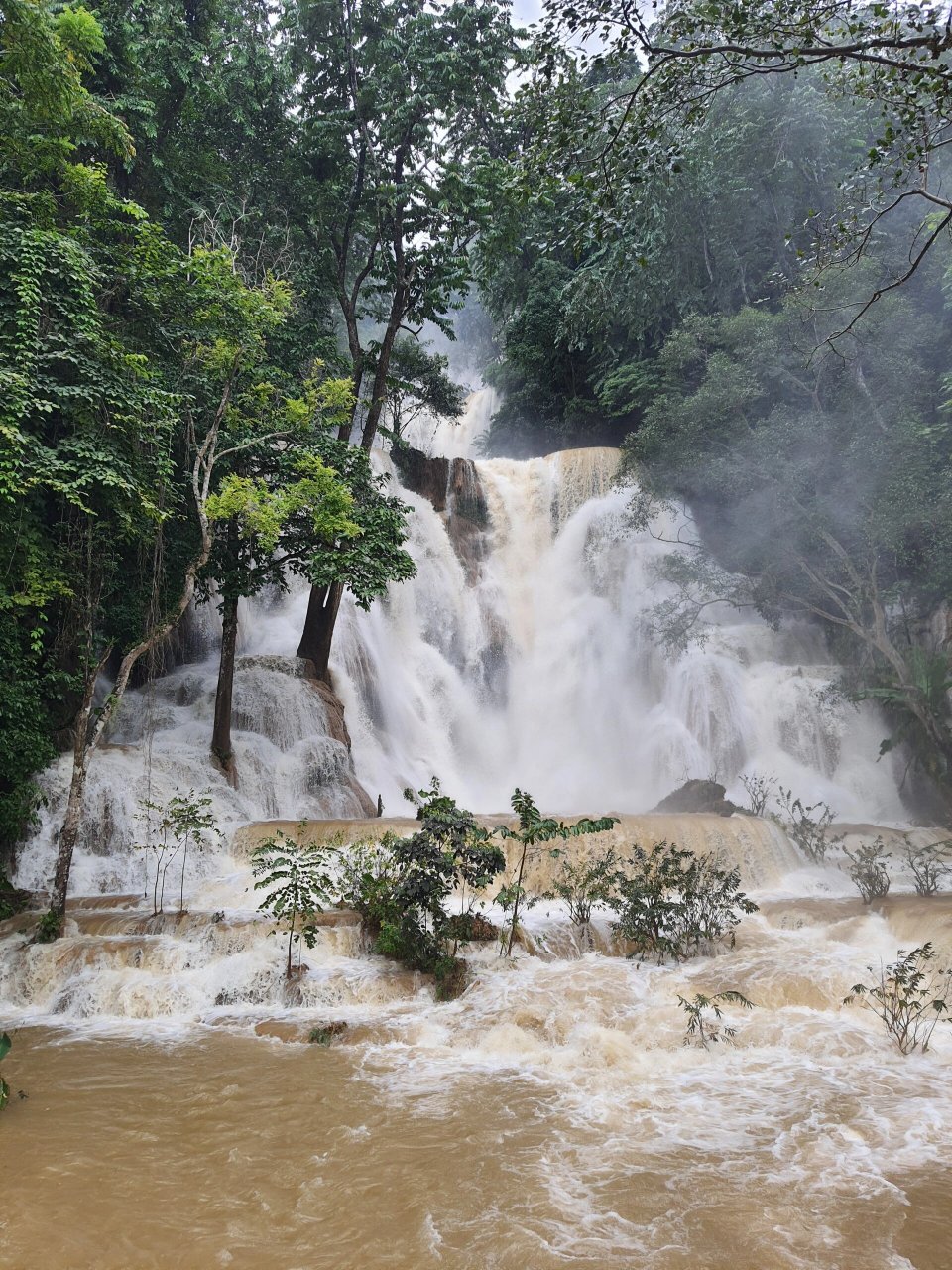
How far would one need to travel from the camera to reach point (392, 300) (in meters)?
17.8

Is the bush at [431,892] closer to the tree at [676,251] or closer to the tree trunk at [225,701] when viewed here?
the tree trunk at [225,701]

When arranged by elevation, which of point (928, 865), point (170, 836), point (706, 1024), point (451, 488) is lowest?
point (706, 1024)

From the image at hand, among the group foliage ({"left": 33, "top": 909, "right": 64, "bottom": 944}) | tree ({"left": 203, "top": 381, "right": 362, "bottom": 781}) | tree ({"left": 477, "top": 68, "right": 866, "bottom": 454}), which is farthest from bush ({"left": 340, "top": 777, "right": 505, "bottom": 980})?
tree ({"left": 477, "top": 68, "right": 866, "bottom": 454})

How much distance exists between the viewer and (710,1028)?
5.85m

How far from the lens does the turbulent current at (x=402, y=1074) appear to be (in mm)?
3350

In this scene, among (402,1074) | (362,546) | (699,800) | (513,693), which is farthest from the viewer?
(513,693)

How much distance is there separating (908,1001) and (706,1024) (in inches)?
70.3

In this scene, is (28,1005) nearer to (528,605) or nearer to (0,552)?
(0,552)

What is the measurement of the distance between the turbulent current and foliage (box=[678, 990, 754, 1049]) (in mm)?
105

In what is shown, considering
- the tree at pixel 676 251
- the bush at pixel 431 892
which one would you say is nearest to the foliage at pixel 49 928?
the bush at pixel 431 892

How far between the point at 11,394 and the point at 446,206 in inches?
380

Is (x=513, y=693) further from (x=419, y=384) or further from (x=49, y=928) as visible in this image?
(x=49, y=928)

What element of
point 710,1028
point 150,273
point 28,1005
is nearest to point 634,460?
point 150,273

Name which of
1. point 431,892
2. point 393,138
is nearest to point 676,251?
point 393,138
